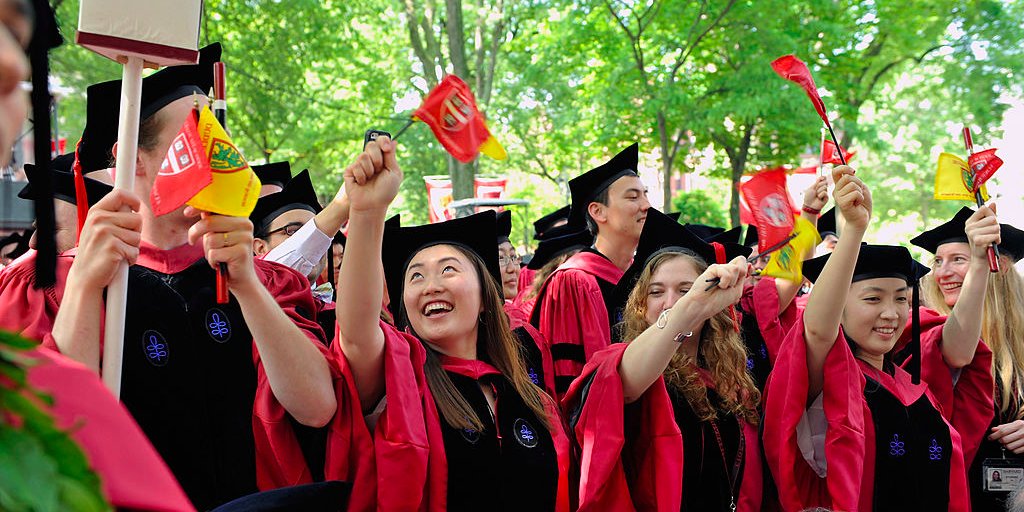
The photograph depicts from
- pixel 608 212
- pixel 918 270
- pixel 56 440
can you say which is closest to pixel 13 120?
pixel 56 440

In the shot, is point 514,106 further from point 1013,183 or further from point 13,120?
point 1013,183

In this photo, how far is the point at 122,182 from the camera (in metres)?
2.12

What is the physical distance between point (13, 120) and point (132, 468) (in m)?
0.35

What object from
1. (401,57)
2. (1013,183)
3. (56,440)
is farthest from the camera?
(1013,183)

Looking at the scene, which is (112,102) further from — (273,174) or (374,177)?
(273,174)

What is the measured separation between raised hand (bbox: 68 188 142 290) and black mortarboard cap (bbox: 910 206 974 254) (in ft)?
14.9

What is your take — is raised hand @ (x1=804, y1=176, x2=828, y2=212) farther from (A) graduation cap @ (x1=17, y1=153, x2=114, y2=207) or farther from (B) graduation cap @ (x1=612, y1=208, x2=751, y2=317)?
(A) graduation cap @ (x1=17, y1=153, x2=114, y2=207)

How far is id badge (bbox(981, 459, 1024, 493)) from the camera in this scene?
4.76 metres

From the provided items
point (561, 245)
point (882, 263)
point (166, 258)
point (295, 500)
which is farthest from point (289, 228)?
point (295, 500)

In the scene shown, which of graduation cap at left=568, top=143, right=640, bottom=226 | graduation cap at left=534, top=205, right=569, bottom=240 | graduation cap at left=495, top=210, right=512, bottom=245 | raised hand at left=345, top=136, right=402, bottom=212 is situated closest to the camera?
raised hand at left=345, top=136, right=402, bottom=212

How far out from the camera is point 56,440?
0.83 meters

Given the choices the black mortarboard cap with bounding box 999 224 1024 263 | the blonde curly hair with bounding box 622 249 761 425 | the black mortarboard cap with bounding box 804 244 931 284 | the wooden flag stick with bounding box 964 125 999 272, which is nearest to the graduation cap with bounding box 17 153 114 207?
the blonde curly hair with bounding box 622 249 761 425

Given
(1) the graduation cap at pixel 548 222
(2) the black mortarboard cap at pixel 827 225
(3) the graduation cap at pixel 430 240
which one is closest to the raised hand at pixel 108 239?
(3) the graduation cap at pixel 430 240

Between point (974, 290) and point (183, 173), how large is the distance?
3.90 meters
